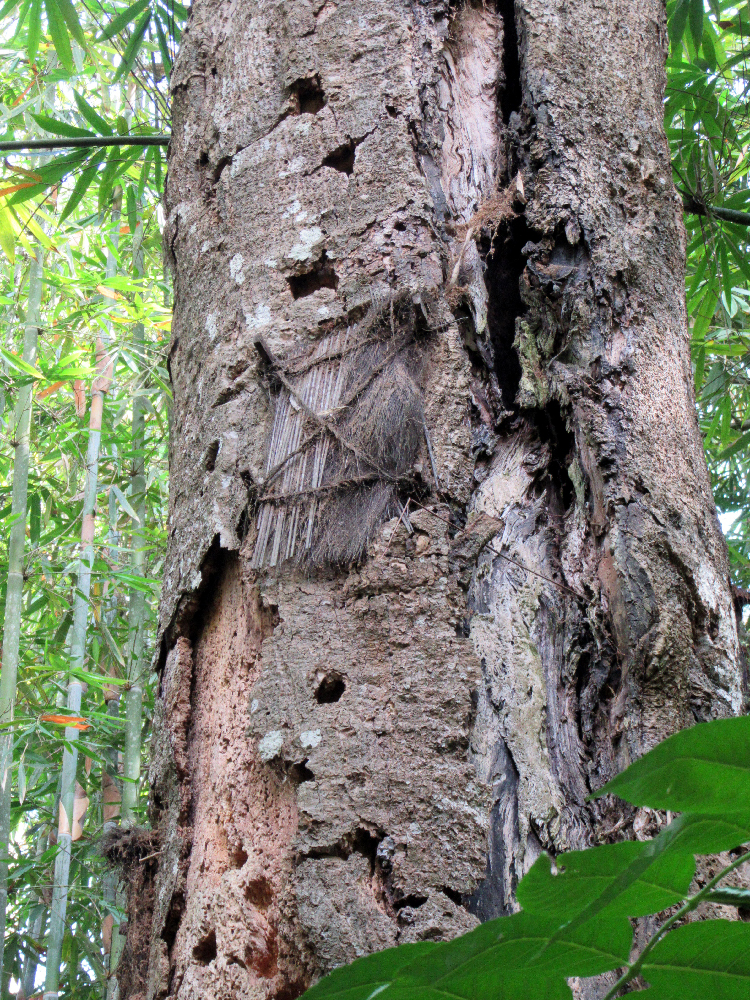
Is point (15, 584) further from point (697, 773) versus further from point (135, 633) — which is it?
point (697, 773)

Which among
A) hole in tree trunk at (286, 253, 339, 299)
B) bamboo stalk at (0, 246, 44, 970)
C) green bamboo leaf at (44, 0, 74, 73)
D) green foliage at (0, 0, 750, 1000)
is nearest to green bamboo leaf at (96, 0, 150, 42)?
green foliage at (0, 0, 750, 1000)

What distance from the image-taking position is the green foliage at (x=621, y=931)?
1.35 feet

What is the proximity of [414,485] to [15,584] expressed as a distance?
130 inches

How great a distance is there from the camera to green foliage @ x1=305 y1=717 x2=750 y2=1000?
1.35 ft

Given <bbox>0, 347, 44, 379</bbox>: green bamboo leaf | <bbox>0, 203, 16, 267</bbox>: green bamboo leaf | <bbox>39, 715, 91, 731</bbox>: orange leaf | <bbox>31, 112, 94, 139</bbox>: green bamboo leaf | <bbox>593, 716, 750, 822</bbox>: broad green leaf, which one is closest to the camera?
<bbox>593, 716, 750, 822</bbox>: broad green leaf

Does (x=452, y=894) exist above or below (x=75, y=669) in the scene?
below

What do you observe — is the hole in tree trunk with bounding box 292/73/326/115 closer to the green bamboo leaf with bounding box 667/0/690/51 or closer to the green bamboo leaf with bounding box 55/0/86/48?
the green bamboo leaf with bounding box 55/0/86/48

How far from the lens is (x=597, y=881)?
447 mm

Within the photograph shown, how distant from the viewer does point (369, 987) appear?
44 centimetres

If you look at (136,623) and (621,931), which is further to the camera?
(136,623)

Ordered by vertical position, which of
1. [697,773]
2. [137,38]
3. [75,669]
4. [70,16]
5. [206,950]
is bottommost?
[206,950]

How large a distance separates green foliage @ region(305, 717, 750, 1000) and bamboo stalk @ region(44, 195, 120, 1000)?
3763 mm

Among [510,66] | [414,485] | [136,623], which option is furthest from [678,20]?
[136,623]

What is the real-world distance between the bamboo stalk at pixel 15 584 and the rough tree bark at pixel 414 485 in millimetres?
2713
